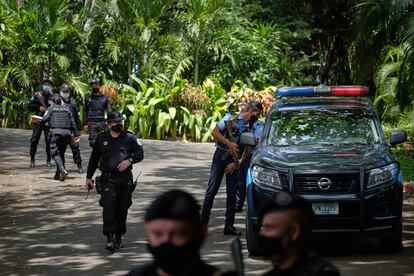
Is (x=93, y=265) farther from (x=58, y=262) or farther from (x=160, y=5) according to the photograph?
(x=160, y=5)

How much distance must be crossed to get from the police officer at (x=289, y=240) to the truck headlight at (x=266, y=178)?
669 centimetres

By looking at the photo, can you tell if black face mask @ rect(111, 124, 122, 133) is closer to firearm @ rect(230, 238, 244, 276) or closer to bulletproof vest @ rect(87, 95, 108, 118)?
bulletproof vest @ rect(87, 95, 108, 118)

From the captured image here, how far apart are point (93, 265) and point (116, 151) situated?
1.43 m

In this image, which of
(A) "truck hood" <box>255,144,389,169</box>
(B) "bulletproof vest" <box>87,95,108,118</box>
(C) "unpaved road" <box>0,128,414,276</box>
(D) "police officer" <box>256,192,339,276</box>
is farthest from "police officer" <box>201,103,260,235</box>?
(D) "police officer" <box>256,192,339,276</box>

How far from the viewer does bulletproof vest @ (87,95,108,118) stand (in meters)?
18.2

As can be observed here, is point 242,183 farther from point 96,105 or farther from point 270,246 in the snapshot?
point 270,246

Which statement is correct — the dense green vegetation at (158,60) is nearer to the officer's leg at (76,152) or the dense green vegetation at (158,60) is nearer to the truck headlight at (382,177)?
the officer's leg at (76,152)

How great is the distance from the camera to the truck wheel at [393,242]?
10.5 meters

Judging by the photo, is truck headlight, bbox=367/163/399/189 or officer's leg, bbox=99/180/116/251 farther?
officer's leg, bbox=99/180/116/251

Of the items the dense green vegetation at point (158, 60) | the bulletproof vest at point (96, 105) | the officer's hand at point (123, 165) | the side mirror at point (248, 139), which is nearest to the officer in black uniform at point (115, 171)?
the officer's hand at point (123, 165)

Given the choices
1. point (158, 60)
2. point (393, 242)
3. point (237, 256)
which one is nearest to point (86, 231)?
point (393, 242)

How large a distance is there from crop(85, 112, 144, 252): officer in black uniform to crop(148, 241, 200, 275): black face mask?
7.71 m

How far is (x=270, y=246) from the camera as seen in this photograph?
11.6ft

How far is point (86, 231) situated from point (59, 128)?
16.7 ft
